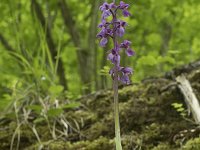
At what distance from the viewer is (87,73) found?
855 centimetres

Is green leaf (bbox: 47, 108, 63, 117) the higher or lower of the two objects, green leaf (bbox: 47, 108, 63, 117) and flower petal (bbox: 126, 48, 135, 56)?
the lower

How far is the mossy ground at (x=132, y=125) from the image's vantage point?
7.77 feet

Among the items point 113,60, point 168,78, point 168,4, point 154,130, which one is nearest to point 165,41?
point 168,4

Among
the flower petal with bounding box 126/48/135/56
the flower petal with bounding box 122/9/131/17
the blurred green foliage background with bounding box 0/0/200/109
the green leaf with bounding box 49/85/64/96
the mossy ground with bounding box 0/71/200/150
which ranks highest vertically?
the blurred green foliage background with bounding box 0/0/200/109

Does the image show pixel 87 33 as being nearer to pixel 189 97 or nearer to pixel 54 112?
pixel 54 112

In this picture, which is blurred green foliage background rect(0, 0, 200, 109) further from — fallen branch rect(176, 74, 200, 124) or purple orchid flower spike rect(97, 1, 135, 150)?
purple orchid flower spike rect(97, 1, 135, 150)

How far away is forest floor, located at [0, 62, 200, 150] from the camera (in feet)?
7.82

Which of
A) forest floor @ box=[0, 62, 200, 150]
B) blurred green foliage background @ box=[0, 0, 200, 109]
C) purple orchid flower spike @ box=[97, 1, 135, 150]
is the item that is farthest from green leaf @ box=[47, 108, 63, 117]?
blurred green foliage background @ box=[0, 0, 200, 109]

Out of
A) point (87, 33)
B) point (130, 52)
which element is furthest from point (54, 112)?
point (87, 33)

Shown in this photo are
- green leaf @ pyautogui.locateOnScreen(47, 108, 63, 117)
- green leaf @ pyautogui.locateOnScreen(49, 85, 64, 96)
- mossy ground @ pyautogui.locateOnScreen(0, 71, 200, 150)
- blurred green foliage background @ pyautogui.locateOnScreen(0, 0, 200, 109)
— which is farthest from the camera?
blurred green foliage background @ pyautogui.locateOnScreen(0, 0, 200, 109)

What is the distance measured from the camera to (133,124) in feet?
8.79

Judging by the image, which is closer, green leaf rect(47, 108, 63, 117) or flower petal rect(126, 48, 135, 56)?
flower petal rect(126, 48, 135, 56)

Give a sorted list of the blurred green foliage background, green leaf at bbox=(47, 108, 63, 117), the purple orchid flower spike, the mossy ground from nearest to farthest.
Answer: the purple orchid flower spike → the mossy ground → green leaf at bbox=(47, 108, 63, 117) → the blurred green foliage background

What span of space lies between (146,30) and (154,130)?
987 centimetres
